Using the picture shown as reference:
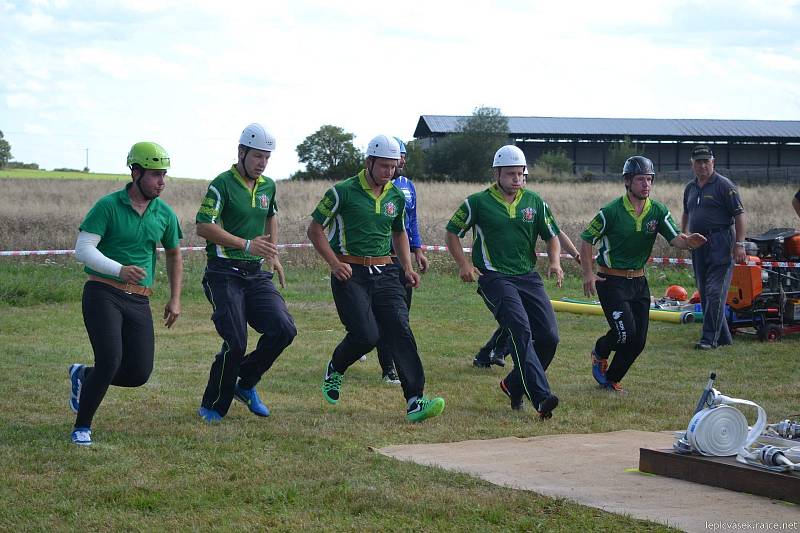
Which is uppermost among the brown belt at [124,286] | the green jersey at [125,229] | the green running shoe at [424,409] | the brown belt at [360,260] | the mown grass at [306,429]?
the green jersey at [125,229]

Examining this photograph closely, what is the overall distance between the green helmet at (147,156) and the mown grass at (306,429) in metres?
1.83

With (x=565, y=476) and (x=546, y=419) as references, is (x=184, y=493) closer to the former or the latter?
(x=565, y=476)

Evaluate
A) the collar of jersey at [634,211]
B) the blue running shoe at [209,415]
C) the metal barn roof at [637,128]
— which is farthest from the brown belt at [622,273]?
the metal barn roof at [637,128]

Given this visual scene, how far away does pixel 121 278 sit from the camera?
7.02 metres

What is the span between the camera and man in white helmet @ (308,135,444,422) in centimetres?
845

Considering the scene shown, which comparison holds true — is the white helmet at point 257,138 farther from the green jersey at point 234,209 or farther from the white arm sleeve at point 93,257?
the white arm sleeve at point 93,257

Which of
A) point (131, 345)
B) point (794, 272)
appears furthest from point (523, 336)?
point (794, 272)

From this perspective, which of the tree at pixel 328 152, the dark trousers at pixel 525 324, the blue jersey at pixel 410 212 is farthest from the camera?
the tree at pixel 328 152

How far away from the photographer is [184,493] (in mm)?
5898

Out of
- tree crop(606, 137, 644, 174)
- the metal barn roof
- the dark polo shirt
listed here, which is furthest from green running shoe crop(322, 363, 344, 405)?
the metal barn roof

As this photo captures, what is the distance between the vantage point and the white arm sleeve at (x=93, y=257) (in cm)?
698

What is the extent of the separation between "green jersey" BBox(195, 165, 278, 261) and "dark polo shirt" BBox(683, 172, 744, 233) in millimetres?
6538

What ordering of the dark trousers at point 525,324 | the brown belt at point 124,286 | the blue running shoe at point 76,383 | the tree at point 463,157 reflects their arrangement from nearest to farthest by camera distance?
the brown belt at point 124,286 → the blue running shoe at point 76,383 → the dark trousers at point 525,324 → the tree at point 463,157

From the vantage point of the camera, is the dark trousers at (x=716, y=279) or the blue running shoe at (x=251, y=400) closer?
the blue running shoe at (x=251, y=400)
